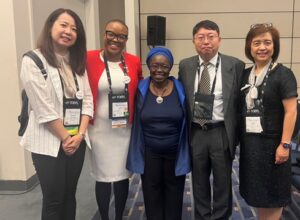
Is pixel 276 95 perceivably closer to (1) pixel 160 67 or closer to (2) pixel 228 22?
(1) pixel 160 67

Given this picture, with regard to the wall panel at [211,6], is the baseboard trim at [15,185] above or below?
below

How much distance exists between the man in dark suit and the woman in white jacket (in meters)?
0.73

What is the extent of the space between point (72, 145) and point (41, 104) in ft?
0.99

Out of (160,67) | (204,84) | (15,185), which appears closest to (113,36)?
(160,67)

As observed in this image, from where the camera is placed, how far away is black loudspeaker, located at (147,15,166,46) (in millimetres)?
5027

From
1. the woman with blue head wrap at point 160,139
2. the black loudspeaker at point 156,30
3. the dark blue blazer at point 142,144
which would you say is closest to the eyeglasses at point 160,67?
the woman with blue head wrap at point 160,139

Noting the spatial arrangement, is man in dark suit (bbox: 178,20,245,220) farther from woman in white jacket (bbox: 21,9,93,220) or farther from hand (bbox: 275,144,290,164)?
woman in white jacket (bbox: 21,9,93,220)

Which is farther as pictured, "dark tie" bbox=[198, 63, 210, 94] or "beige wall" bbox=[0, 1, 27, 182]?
"beige wall" bbox=[0, 1, 27, 182]

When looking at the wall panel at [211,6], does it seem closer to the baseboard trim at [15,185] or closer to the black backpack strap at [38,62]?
the baseboard trim at [15,185]

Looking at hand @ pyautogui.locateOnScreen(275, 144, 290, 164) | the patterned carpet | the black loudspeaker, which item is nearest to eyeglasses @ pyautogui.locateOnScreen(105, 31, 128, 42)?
hand @ pyautogui.locateOnScreen(275, 144, 290, 164)

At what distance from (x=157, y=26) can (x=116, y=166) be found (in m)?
3.27

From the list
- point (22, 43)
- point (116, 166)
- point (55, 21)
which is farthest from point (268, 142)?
point (22, 43)

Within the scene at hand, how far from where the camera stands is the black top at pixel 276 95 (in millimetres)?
1896

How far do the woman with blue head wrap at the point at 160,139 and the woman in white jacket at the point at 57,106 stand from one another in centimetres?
41
